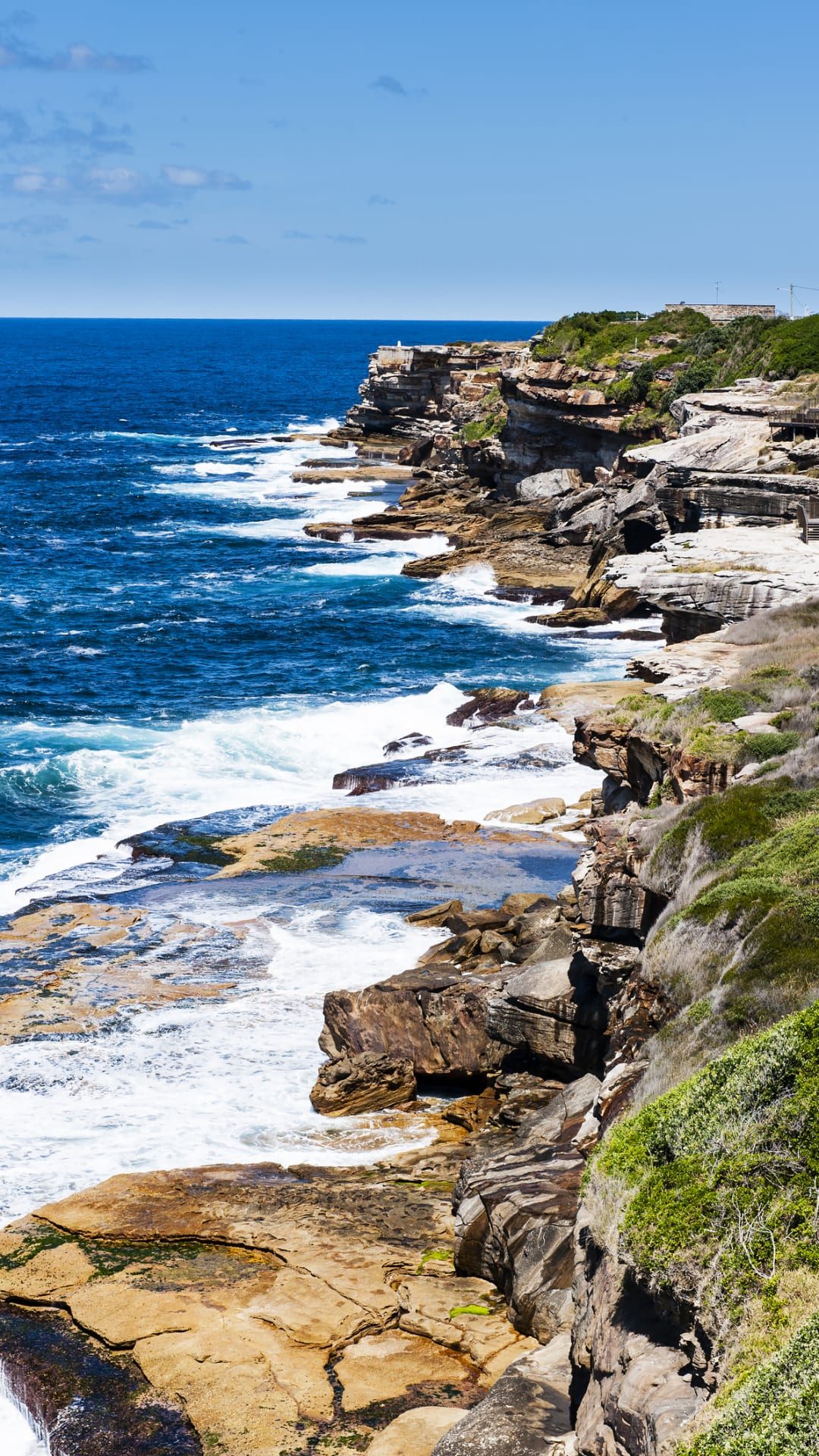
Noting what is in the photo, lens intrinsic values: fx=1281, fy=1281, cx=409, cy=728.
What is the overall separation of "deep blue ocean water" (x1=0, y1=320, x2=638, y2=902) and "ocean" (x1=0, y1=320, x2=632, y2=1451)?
0.50 ft

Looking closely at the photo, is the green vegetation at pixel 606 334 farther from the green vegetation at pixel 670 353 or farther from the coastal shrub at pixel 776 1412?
the coastal shrub at pixel 776 1412

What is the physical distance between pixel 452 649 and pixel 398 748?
12.4m

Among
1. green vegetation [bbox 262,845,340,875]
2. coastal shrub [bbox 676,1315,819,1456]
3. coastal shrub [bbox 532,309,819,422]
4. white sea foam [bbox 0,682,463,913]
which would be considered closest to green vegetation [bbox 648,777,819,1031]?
coastal shrub [bbox 676,1315,819,1456]

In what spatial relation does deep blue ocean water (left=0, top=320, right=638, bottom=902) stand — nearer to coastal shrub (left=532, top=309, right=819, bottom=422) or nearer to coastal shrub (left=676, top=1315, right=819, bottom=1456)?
coastal shrub (left=532, top=309, right=819, bottom=422)

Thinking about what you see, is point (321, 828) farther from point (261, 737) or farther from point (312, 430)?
point (312, 430)

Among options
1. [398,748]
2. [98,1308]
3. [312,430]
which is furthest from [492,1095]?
[312,430]

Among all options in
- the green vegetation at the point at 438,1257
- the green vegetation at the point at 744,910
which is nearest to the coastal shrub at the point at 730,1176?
the green vegetation at the point at 744,910

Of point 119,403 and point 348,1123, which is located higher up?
point 119,403

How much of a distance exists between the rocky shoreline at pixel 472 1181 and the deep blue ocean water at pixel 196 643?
510 centimetres

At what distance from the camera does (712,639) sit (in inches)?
976

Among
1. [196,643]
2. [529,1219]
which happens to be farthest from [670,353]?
[529,1219]

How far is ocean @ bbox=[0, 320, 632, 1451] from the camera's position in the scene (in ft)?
59.9

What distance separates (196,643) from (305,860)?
23735mm

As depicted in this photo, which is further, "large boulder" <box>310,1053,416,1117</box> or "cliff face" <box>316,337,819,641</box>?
"cliff face" <box>316,337,819,641</box>
